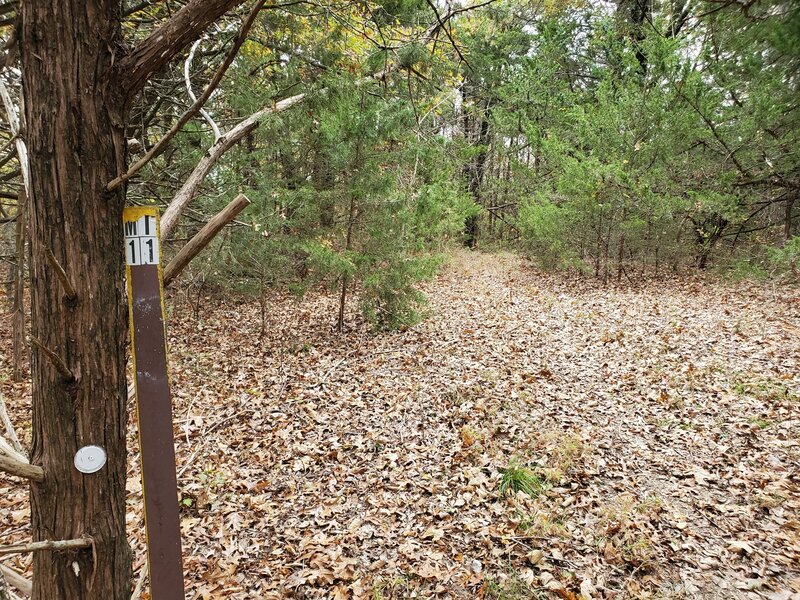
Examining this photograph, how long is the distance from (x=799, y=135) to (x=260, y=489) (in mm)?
11237

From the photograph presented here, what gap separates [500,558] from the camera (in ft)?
12.0

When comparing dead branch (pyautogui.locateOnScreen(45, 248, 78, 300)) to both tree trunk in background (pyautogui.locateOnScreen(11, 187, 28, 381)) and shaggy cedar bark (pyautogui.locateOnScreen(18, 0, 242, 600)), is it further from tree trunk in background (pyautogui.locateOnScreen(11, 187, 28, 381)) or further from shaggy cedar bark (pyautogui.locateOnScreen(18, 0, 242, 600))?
tree trunk in background (pyautogui.locateOnScreen(11, 187, 28, 381))

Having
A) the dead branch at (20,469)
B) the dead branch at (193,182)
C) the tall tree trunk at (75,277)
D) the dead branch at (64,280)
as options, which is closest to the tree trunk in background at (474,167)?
the dead branch at (193,182)

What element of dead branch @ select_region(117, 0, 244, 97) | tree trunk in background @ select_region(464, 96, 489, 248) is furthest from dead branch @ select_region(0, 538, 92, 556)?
tree trunk in background @ select_region(464, 96, 489, 248)

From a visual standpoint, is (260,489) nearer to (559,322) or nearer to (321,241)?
(321,241)

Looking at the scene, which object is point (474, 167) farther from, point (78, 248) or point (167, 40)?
point (78, 248)

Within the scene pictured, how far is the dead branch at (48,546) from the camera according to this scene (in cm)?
116

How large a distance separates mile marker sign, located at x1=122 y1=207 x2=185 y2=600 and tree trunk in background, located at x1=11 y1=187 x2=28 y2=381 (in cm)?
565

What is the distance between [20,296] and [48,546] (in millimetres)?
7401

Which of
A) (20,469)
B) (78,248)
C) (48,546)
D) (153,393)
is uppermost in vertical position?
(78,248)

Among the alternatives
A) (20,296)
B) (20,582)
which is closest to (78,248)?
(20,582)

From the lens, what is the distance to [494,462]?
4875 millimetres

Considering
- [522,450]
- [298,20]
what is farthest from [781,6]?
[298,20]

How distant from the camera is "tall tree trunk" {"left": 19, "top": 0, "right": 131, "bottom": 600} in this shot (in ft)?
4.41
